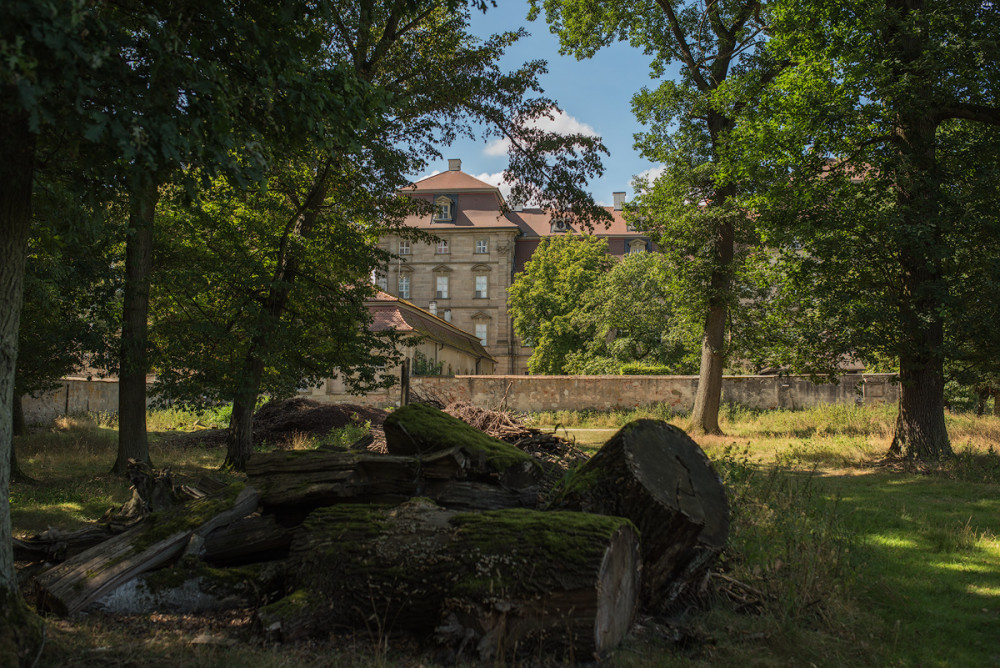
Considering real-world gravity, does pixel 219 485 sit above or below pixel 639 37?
below

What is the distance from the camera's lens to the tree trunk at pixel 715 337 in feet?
55.8

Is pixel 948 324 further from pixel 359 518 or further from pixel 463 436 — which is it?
pixel 359 518

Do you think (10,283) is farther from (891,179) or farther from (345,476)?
(891,179)

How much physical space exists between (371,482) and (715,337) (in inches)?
552

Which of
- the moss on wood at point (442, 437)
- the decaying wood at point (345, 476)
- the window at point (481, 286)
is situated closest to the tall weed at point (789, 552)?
the moss on wood at point (442, 437)

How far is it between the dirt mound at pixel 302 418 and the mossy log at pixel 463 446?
11160 millimetres

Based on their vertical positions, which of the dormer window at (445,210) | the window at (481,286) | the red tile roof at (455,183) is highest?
the red tile roof at (455,183)

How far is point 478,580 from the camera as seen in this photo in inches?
154

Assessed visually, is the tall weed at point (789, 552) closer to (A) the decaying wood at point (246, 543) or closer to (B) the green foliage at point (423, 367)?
(A) the decaying wood at point (246, 543)

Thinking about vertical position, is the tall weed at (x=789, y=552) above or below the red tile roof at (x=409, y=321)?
below

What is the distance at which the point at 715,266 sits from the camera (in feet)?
54.7

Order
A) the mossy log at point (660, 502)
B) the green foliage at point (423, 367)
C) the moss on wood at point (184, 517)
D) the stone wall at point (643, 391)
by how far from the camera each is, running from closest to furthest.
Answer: the mossy log at point (660, 502) → the moss on wood at point (184, 517) → the stone wall at point (643, 391) → the green foliage at point (423, 367)

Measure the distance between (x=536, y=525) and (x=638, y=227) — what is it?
14746mm

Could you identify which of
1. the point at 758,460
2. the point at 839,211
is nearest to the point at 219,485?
the point at 758,460
